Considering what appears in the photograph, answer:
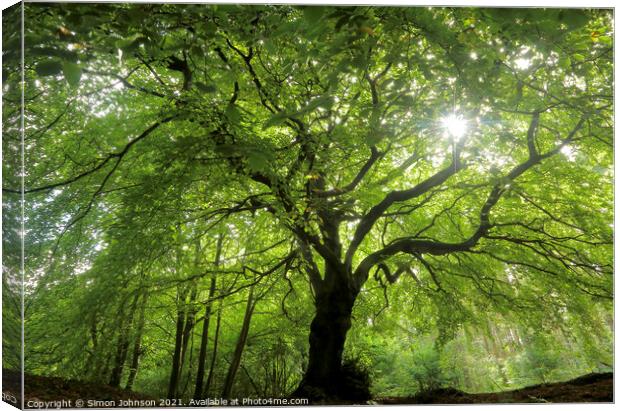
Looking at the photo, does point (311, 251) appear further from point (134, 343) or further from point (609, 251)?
point (609, 251)

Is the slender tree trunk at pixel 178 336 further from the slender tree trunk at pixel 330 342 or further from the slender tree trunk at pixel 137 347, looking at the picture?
the slender tree trunk at pixel 330 342

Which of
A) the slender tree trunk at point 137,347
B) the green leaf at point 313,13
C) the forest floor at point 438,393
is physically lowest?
the forest floor at point 438,393

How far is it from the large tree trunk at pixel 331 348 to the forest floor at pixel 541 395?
1.40ft

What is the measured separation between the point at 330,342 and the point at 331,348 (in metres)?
0.06

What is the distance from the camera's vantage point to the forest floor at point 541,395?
360cm

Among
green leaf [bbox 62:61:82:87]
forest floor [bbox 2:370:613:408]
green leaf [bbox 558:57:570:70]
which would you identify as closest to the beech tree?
green leaf [bbox 558:57:570:70]

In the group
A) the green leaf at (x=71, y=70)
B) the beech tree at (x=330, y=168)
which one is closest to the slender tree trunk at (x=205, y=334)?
the beech tree at (x=330, y=168)

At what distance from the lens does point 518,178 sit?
4.13 metres

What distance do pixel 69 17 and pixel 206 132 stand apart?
142cm

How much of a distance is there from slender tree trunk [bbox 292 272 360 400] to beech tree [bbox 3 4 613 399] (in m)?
0.02

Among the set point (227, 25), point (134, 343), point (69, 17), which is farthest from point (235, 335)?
point (69, 17)

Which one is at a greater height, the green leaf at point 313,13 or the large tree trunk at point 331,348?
the green leaf at point 313,13

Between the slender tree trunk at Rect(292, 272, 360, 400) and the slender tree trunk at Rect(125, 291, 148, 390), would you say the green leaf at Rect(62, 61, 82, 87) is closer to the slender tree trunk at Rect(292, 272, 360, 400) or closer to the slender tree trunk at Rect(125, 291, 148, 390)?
the slender tree trunk at Rect(125, 291, 148, 390)

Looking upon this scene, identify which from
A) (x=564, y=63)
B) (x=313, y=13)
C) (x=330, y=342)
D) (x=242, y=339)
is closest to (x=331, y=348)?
(x=330, y=342)
